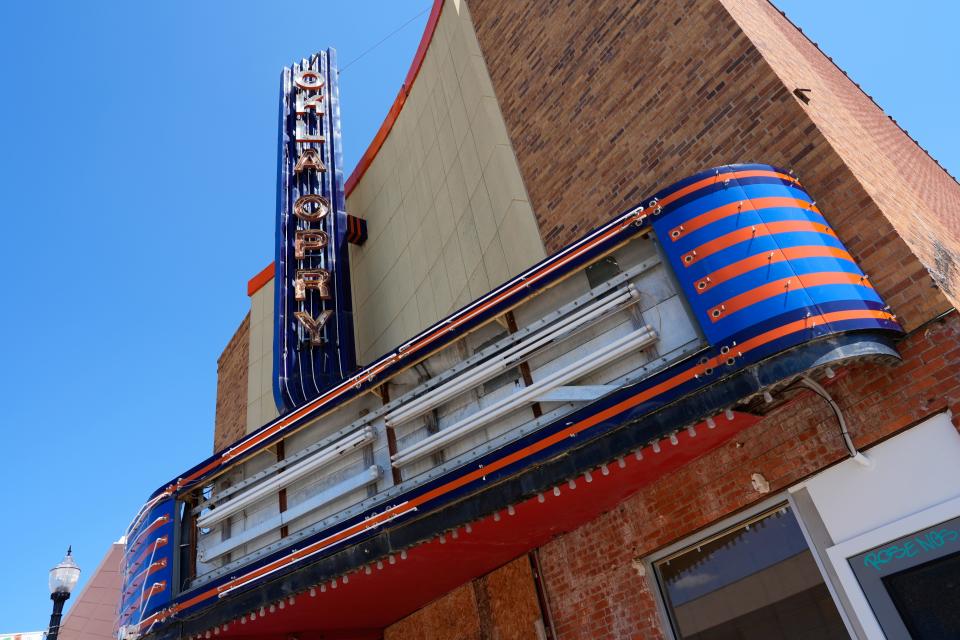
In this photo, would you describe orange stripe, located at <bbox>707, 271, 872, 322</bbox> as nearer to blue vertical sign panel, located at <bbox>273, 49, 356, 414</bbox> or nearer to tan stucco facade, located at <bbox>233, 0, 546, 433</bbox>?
tan stucco facade, located at <bbox>233, 0, 546, 433</bbox>

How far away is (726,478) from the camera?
21.2 feet

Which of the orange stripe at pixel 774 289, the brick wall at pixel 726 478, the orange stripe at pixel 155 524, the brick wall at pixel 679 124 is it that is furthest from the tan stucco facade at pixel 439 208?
the orange stripe at pixel 155 524

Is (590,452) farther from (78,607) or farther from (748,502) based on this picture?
(78,607)

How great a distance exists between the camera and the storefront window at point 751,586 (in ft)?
19.2

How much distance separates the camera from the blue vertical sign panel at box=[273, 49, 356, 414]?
11.6 meters

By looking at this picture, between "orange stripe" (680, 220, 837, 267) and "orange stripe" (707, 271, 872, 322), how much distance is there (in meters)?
0.46

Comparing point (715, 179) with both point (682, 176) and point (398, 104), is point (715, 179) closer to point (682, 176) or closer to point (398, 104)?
point (682, 176)

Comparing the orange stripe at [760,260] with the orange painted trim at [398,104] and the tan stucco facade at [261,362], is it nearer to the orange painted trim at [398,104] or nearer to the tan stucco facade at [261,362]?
the orange painted trim at [398,104]

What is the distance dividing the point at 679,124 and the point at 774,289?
343 centimetres

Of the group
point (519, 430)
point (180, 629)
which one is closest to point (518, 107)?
point (519, 430)

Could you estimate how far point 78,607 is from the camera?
15.8 m

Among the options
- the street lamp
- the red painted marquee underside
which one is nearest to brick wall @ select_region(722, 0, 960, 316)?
the red painted marquee underside

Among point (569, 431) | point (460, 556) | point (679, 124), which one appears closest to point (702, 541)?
point (569, 431)

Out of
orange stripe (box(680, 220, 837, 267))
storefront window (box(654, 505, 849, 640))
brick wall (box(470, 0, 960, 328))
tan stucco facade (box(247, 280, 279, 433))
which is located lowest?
storefront window (box(654, 505, 849, 640))
